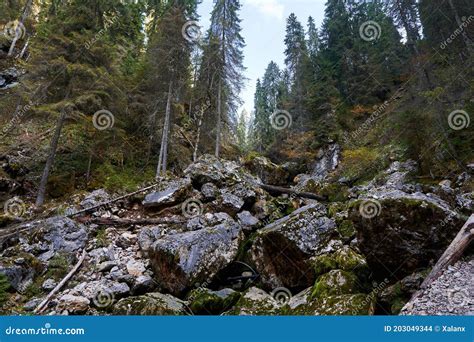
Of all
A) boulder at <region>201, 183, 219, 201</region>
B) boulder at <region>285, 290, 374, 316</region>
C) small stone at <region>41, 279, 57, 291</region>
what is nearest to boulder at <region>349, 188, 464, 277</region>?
boulder at <region>285, 290, 374, 316</region>

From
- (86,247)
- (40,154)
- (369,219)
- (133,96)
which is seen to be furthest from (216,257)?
(133,96)

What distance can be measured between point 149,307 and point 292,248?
3765mm

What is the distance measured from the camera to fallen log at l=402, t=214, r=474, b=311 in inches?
217

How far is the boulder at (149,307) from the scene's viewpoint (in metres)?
6.11

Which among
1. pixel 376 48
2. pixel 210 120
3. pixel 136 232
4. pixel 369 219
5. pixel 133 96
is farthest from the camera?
pixel 376 48

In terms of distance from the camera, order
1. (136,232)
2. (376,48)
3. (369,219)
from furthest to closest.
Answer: (376,48)
(136,232)
(369,219)

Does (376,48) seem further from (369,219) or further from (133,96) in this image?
(369,219)

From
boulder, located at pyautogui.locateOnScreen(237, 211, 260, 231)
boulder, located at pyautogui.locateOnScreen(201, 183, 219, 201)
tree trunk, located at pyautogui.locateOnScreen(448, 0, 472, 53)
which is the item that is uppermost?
tree trunk, located at pyautogui.locateOnScreen(448, 0, 472, 53)

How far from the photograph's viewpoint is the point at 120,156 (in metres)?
19.0

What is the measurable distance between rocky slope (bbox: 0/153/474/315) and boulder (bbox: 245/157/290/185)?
1068cm

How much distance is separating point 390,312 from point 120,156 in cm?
1756

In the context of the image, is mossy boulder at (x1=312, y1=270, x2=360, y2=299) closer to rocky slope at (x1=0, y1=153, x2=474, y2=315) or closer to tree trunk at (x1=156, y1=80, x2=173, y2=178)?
rocky slope at (x1=0, y1=153, x2=474, y2=315)

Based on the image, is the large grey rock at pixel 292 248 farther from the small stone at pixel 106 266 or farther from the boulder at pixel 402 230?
the small stone at pixel 106 266

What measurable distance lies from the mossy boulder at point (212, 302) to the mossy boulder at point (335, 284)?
1944mm
